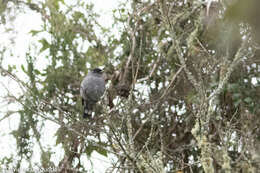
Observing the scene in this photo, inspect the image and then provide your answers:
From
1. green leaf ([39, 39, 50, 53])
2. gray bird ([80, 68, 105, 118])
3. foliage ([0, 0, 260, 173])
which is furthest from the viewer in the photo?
gray bird ([80, 68, 105, 118])

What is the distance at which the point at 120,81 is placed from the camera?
3.79m

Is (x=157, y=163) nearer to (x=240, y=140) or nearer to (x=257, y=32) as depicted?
(x=240, y=140)

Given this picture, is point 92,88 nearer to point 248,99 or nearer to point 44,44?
point 44,44

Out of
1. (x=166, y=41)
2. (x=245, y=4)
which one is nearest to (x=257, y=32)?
(x=245, y=4)

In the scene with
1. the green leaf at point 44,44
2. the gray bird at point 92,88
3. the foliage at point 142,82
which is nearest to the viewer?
the foliage at point 142,82

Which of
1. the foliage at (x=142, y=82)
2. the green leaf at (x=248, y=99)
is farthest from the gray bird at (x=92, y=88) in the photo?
the green leaf at (x=248, y=99)

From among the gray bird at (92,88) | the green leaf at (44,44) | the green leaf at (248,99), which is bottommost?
the green leaf at (248,99)

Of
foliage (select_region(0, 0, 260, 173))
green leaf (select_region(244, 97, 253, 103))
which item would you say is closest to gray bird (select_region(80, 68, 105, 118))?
foliage (select_region(0, 0, 260, 173))

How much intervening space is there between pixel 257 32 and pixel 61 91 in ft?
10.3

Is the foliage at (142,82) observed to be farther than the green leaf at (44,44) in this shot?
No

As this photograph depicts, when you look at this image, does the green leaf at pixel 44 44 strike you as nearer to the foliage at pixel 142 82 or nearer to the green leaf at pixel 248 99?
the foliage at pixel 142 82

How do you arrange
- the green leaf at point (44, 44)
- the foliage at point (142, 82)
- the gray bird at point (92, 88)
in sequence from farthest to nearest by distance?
the gray bird at point (92, 88) < the green leaf at point (44, 44) < the foliage at point (142, 82)

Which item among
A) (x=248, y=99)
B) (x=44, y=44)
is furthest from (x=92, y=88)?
(x=248, y=99)

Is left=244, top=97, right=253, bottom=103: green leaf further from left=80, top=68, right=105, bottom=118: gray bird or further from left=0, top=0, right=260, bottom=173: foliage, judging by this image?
left=80, top=68, right=105, bottom=118: gray bird
